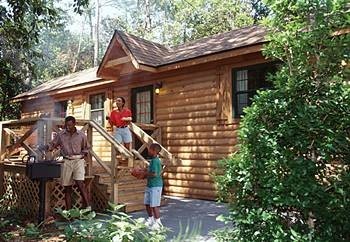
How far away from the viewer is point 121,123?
347 inches

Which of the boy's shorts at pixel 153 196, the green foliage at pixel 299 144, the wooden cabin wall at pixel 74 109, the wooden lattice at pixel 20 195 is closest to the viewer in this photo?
the green foliage at pixel 299 144

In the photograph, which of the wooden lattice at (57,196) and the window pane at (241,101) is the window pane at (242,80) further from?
the wooden lattice at (57,196)

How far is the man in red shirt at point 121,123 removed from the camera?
8797mm

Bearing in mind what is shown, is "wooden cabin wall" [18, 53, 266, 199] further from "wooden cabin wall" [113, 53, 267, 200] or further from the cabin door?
the cabin door

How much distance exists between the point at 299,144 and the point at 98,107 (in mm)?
10212

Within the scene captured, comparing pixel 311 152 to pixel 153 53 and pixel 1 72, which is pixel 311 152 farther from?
pixel 1 72

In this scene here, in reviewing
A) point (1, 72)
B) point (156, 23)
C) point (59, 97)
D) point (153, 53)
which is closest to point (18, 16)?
point (153, 53)

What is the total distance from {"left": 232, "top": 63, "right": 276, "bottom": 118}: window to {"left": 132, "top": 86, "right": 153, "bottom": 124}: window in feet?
9.77

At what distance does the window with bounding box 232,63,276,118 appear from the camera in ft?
27.1

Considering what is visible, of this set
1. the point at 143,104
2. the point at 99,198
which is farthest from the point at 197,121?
the point at 99,198

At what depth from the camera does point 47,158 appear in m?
6.91

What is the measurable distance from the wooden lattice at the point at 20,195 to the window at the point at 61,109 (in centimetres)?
637

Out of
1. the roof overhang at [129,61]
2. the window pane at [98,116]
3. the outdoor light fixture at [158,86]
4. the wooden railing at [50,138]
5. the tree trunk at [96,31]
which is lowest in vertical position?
→ the wooden railing at [50,138]

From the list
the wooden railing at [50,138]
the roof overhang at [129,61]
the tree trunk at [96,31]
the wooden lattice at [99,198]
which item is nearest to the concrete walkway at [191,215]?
the wooden lattice at [99,198]
